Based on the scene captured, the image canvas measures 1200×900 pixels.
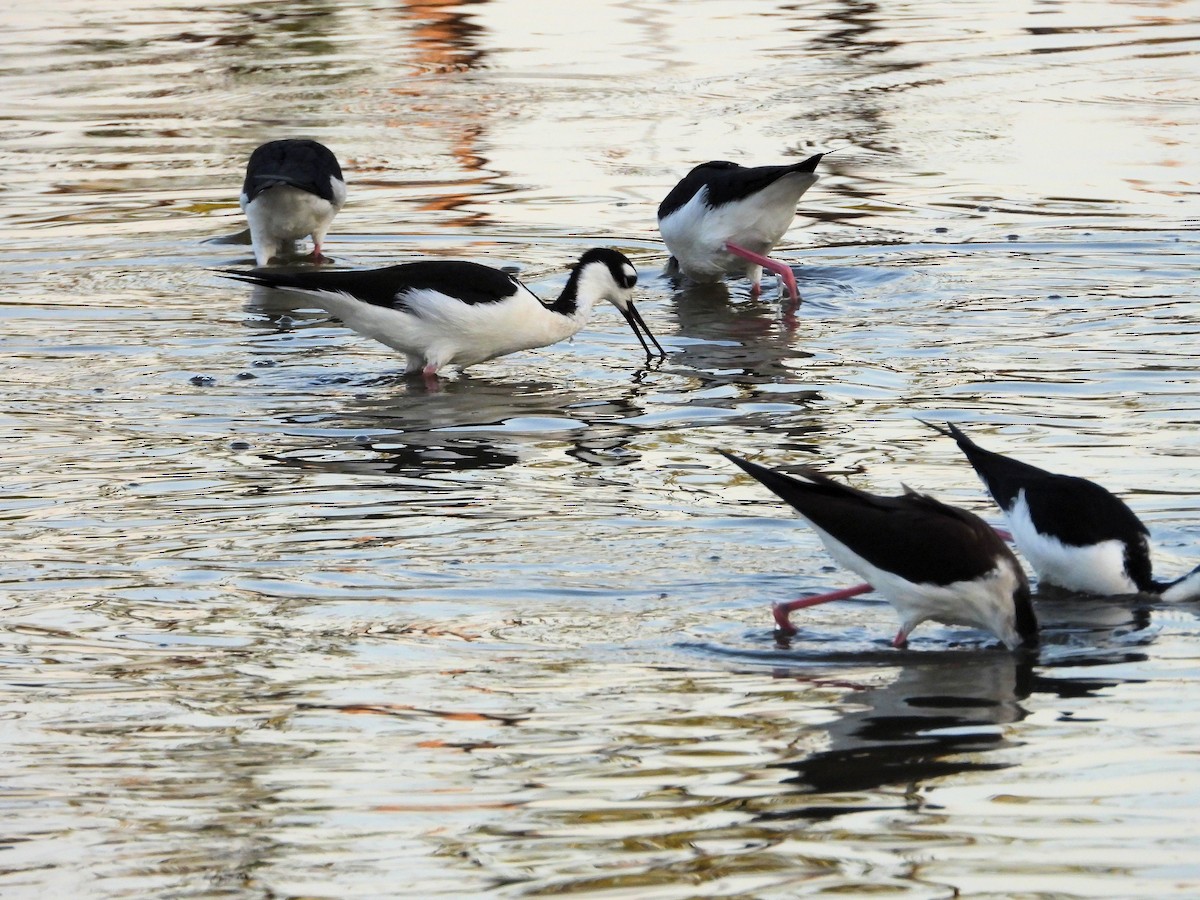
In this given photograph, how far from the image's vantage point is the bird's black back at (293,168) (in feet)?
39.2

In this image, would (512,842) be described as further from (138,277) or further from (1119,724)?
(138,277)

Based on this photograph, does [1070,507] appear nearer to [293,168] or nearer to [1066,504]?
[1066,504]

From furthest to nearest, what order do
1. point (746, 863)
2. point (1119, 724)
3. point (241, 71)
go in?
point (241, 71), point (1119, 724), point (746, 863)

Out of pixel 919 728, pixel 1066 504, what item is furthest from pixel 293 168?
pixel 919 728

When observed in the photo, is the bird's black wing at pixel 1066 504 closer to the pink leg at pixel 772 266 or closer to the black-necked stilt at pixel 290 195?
the pink leg at pixel 772 266

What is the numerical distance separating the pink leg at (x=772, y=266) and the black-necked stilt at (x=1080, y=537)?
14.6 ft

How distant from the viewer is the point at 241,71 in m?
18.3

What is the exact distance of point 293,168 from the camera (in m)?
12.2

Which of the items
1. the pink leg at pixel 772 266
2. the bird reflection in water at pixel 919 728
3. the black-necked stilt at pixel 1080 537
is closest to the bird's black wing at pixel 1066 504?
the black-necked stilt at pixel 1080 537

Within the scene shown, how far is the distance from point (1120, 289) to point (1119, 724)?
598 cm

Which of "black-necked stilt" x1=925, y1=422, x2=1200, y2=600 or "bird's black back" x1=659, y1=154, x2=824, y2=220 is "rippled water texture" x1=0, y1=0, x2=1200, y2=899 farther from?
"bird's black back" x1=659, y1=154, x2=824, y2=220

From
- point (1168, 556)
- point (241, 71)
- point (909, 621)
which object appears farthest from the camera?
point (241, 71)

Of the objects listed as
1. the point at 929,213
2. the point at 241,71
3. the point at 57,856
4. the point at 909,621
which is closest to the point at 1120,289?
the point at 929,213

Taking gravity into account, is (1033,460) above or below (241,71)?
below
